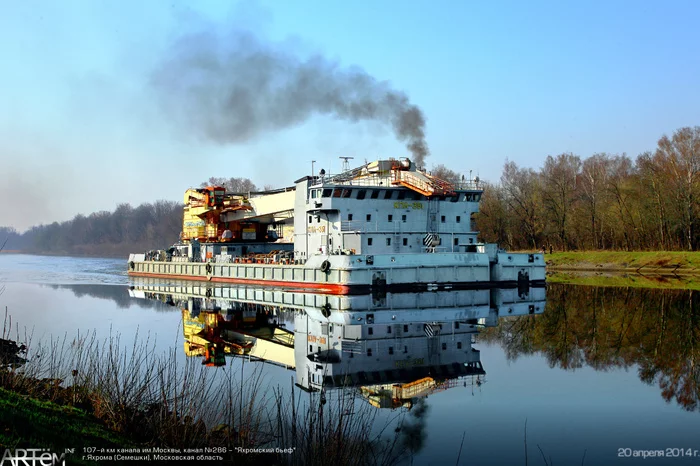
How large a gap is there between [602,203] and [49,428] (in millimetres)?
68766

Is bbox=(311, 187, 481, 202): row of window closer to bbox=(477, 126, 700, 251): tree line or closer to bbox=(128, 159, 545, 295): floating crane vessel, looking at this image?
bbox=(128, 159, 545, 295): floating crane vessel

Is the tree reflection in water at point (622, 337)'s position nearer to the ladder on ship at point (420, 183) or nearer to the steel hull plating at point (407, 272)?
the steel hull plating at point (407, 272)

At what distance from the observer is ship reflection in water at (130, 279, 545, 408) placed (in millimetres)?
16688

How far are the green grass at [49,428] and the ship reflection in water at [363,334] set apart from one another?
140 inches

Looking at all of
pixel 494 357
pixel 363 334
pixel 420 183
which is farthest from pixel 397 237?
pixel 494 357

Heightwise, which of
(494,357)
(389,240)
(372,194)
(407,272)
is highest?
(372,194)

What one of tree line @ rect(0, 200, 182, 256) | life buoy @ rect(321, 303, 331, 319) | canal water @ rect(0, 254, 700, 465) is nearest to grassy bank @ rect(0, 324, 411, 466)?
canal water @ rect(0, 254, 700, 465)

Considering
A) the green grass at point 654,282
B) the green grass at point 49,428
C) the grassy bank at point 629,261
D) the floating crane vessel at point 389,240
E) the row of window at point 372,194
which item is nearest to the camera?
the green grass at point 49,428

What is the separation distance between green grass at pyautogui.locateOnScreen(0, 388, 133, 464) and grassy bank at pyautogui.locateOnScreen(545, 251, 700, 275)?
2269 inches

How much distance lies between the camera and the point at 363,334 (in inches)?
942

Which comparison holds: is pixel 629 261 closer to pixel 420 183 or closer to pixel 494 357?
pixel 420 183

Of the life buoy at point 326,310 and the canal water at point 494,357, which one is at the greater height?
the life buoy at point 326,310

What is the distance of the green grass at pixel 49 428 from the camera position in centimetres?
842

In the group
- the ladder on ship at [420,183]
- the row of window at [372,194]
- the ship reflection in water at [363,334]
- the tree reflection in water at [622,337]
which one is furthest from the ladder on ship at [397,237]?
the tree reflection in water at [622,337]
